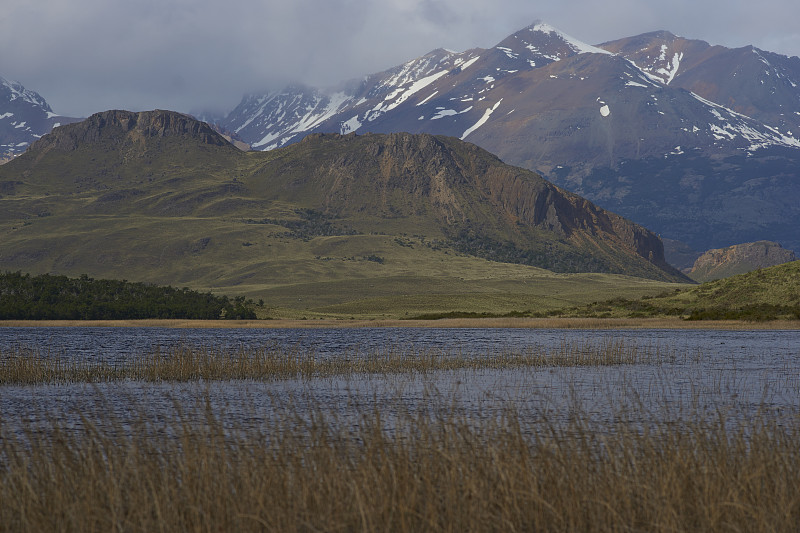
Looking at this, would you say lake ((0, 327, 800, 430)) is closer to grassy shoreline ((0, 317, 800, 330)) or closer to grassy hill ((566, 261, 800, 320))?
grassy shoreline ((0, 317, 800, 330))

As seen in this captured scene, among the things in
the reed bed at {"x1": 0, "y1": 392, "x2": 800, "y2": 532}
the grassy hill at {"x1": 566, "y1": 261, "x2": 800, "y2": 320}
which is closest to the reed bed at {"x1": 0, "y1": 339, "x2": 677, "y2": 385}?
the reed bed at {"x1": 0, "y1": 392, "x2": 800, "y2": 532}

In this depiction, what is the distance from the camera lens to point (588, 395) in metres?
37.3

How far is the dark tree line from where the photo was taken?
414 ft

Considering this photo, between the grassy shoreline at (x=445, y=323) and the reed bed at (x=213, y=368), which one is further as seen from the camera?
the grassy shoreline at (x=445, y=323)

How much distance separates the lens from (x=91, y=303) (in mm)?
130625

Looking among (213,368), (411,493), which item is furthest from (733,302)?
(411,493)

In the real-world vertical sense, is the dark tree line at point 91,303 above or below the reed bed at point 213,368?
above

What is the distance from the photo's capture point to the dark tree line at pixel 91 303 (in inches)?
4970

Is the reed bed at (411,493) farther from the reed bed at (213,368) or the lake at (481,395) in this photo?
the reed bed at (213,368)

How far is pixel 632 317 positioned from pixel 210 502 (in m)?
106

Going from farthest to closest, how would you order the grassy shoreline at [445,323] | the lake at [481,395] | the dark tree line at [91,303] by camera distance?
the dark tree line at [91,303] < the grassy shoreline at [445,323] < the lake at [481,395]

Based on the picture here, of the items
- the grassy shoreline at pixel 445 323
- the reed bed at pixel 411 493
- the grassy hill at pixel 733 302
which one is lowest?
the reed bed at pixel 411 493

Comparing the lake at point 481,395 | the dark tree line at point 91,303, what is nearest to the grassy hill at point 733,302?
the lake at point 481,395

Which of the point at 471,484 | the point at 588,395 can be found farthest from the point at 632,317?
the point at 471,484
